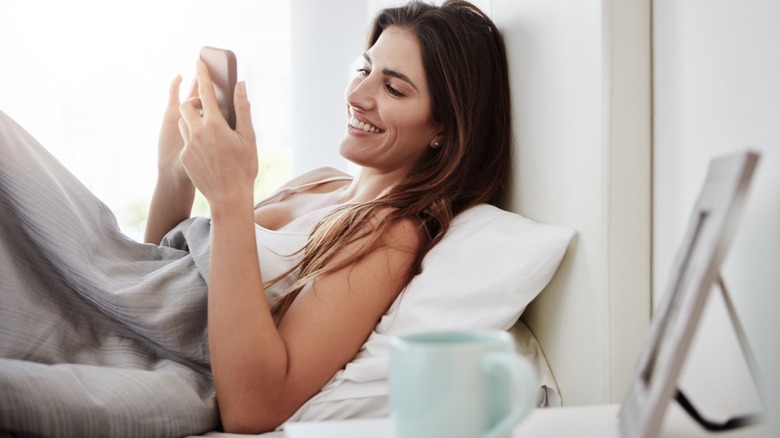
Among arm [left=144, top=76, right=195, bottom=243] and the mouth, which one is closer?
the mouth

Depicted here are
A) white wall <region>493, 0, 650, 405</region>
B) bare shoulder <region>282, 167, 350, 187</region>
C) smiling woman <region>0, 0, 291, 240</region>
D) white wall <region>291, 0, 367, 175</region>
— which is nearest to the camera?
white wall <region>493, 0, 650, 405</region>

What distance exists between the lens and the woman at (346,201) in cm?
102

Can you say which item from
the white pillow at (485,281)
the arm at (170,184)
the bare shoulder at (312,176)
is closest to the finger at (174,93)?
the arm at (170,184)

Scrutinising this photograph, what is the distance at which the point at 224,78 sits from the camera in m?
1.20

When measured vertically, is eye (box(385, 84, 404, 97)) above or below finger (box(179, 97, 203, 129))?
below

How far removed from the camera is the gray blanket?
3.00ft

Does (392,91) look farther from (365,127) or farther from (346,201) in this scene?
(346,201)

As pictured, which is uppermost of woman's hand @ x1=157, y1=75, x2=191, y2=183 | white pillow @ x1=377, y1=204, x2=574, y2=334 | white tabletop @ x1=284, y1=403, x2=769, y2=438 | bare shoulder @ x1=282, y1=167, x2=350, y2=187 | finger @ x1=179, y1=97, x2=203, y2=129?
finger @ x1=179, y1=97, x2=203, y2=129

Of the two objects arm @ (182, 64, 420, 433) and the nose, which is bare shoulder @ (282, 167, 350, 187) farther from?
arm @ (182, 64, 420, 433)

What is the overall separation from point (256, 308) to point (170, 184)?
0.68 meters

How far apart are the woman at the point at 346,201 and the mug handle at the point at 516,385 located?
560 mm

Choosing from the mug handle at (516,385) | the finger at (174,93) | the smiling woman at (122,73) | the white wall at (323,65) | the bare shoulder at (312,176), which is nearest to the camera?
the mug handle at (516,385)

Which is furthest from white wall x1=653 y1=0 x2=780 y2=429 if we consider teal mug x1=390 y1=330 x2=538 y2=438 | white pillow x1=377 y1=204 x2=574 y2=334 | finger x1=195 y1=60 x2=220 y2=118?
finger x1=195 y1=60 x2=220 y2=118

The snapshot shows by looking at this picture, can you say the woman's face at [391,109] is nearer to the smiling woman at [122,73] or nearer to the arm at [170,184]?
the arm at [170,184]
